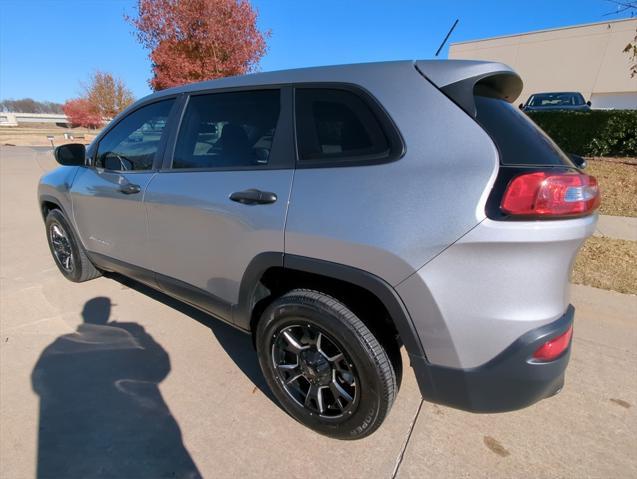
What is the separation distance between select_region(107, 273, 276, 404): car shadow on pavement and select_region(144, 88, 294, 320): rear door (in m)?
0.49

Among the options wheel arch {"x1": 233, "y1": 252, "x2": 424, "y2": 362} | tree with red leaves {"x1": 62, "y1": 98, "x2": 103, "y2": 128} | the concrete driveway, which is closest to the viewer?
wheel arch {"x1": 233, "y1": 252, "x2": 424, "y2": 362}

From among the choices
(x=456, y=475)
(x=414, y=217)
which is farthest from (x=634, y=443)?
(x=414, y=217)

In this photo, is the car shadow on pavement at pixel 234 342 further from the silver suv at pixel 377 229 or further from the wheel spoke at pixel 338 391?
the wheel spoke at pixel 338 391

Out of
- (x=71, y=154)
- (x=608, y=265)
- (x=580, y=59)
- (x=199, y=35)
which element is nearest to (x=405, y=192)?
(x=71, y=154)

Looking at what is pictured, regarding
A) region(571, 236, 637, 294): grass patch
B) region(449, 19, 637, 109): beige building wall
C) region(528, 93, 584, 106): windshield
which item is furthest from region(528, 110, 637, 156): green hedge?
region(449, 19, 637, 109): beige building wall

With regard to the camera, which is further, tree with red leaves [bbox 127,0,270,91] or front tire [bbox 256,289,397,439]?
tree with red leaves [bbox 127,0,270,91]

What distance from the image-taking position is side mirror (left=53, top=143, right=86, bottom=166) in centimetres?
308

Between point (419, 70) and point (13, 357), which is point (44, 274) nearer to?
point (13, 357)

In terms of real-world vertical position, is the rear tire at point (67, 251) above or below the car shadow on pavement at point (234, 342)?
above

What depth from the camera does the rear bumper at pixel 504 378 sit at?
56.6 inches

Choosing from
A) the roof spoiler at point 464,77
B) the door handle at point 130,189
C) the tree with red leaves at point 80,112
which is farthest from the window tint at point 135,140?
the tree with red leaves at point 80,112

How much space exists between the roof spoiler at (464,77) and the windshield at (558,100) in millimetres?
13730

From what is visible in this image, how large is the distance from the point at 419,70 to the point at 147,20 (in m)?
13.1

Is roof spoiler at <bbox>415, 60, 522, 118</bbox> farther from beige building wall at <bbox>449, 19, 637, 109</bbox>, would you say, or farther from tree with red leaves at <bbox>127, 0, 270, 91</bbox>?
beige building wall at <bbox>449, 19, 637, 109</bbox>
